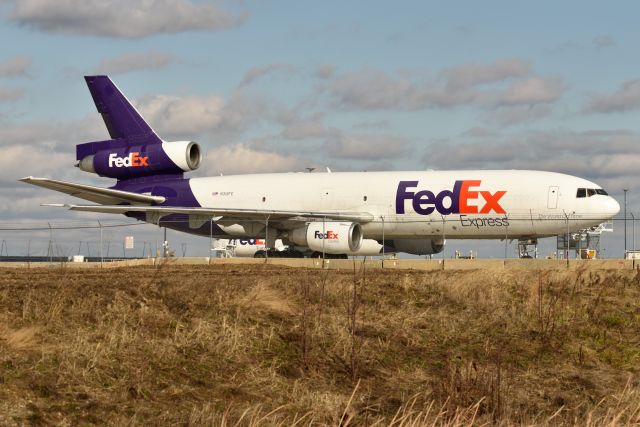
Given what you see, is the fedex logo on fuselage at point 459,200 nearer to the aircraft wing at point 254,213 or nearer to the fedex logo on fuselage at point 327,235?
the aircraft wing at point 254,213

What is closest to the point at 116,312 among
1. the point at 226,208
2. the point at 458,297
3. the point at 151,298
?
the point at 151,298

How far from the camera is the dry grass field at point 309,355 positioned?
12188 millimetres

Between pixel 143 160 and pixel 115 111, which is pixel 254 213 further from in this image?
pixel 115 111

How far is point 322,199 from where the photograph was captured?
44625 millimetres

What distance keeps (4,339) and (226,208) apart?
32.6 m

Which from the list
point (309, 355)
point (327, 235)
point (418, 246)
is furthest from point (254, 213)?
point (309, 355)

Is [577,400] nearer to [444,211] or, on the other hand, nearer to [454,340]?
[454,340]

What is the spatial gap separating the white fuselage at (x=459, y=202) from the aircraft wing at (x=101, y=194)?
6833 mm

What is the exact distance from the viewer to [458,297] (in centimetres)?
2106

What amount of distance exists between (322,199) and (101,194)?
34.7 feet

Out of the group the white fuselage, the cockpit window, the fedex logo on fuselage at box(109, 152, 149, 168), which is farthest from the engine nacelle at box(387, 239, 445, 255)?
the fedex logo on fuselage at box(109, 152, 149, 168)

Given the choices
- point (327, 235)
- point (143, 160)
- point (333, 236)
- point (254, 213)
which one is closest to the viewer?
point (333, 236)

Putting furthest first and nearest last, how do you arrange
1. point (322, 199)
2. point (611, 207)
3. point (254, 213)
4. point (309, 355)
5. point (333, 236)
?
point (322, 199) → point (254, 213) → point (333, 236) → point (611, 207) → point (309, 355)

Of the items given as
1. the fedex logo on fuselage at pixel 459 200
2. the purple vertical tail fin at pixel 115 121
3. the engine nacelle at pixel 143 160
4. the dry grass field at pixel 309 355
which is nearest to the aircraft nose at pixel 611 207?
the fedex logo on fuselage at pixel 459 200
